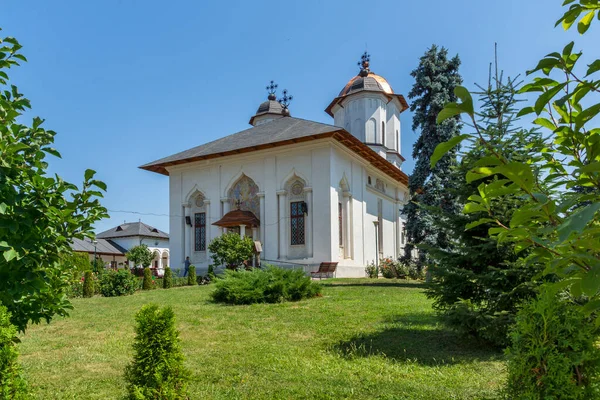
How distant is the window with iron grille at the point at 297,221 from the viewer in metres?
25.0

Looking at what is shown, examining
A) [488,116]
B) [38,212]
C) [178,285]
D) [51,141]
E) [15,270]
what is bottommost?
[178,285]

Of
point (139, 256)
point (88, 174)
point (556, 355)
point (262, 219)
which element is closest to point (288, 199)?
point (262, 219)

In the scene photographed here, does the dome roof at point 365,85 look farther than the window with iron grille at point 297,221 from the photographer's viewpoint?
Yes

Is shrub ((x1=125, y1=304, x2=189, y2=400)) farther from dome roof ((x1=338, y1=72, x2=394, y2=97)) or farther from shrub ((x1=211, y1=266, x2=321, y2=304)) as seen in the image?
dome roof ((x1=338, y1=72, x2=394, y2=97))

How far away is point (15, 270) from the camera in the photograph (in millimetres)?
3445

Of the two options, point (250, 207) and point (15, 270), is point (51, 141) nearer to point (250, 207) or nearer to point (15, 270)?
point (15, 270)

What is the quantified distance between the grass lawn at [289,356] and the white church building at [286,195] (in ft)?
44.6

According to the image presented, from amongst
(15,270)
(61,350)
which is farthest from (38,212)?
(61,350)

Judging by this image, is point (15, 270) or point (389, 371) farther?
point (389, 371)

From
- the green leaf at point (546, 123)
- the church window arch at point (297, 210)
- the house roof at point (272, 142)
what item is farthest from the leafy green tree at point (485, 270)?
the church window arch at point (297, 210)

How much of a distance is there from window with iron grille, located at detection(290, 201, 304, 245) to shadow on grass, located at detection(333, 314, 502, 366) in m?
16.6

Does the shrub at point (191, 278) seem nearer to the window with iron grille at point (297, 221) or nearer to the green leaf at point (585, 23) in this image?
the window with iron grille at point (297, 221)

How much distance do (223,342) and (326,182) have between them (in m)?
17.1

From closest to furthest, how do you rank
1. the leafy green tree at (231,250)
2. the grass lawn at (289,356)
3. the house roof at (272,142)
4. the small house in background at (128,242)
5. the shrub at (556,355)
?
the shrub at (556,355) < the grass lawn at (289,356) < the leafy green tree at (231,250) < the house roof at (272,142) < the small house in background at (128,242)
